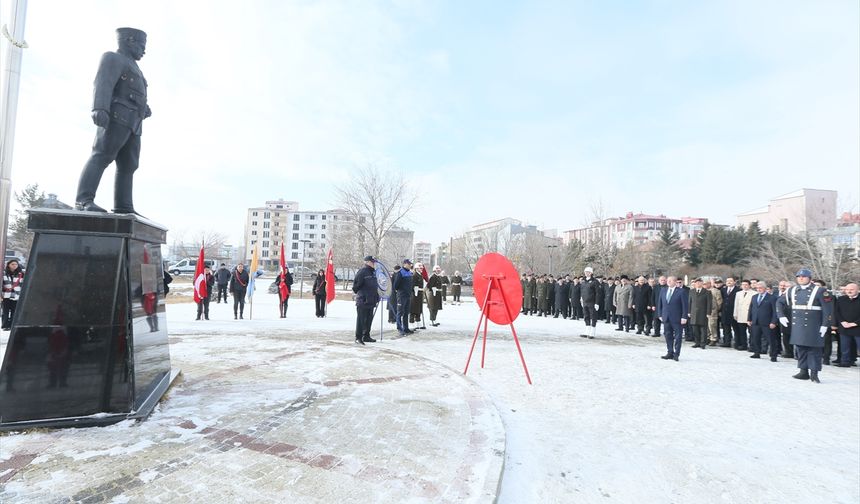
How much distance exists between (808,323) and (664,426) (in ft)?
16.4

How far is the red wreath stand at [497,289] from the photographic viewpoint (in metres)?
6.24

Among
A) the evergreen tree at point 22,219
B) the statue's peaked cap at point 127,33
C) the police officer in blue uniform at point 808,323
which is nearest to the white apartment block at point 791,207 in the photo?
the police officer in blue uniform at point 808,323

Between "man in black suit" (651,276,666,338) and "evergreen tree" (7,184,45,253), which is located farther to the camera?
"evergreen tree" (7,184,45,253)

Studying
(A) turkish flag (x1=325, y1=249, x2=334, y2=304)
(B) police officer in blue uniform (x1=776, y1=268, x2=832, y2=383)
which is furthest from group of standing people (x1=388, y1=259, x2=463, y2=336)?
(B) police officer in blue uniform (x1=776, y1=268, x2=832, y2=383)

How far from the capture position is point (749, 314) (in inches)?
428

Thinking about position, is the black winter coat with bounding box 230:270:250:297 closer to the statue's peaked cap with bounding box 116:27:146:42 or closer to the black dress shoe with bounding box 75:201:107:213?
the black dress shoe with bounding box 75:201:107:213

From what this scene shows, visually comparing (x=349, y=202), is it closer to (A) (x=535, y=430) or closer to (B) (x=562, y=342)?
(B) (x=562, y=342)

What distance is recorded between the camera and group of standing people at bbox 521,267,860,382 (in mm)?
7816

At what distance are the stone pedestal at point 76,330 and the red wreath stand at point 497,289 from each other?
4.06m

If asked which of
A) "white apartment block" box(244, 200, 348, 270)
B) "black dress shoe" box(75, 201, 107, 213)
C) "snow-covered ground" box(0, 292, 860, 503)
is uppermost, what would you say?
"white apartment block" box(244, 200, 348, 270)

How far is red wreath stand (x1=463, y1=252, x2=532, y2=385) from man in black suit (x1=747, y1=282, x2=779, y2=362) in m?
6.94

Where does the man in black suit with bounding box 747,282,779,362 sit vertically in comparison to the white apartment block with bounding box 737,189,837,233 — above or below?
below

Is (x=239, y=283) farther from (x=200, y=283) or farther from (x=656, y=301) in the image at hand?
(x=656, y=301)

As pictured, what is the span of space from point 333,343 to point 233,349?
191cm
